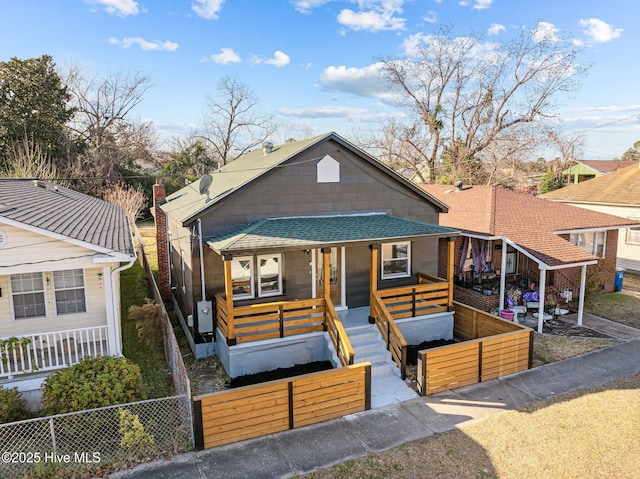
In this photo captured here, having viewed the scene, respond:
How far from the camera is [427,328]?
517 inches

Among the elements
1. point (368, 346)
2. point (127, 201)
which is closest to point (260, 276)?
point (368, 346)

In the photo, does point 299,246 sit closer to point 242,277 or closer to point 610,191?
point 242,277

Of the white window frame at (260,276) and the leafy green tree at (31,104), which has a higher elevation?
the leafy green tree at (31,104)

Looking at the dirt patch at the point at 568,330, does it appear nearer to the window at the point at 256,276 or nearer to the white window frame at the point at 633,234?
the window at the point at 256,276

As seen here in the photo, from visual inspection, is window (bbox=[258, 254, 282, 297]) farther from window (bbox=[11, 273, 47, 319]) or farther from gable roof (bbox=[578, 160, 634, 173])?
gable roof (bbox=[578, 160, 634, 173])

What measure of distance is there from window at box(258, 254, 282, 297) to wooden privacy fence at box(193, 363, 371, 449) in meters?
4.13

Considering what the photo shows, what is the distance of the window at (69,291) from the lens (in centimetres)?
1095

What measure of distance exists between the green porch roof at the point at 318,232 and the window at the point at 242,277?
0.95 metres

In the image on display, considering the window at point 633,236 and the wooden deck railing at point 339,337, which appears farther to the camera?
the window at point 633,236

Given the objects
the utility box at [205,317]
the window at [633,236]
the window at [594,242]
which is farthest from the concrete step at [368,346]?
the window at [633,236]

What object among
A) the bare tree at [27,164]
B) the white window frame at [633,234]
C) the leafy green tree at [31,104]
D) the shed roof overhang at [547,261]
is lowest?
the white window frame at [633,234]

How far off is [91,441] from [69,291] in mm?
4629

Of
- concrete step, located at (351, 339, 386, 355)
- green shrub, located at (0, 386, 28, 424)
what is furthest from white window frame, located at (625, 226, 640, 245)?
green shrub, located at (0, 386, 28, 424)

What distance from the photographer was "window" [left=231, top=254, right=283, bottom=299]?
12.1m
